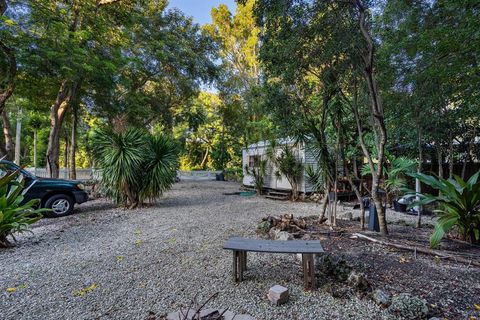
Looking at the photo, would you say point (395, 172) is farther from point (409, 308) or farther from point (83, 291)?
point (83, 291)

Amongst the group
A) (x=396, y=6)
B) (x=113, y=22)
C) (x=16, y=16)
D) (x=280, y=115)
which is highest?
(x=113, y=22)

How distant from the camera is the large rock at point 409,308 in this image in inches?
77.5

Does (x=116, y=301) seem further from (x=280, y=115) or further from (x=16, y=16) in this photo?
(x=16, y=16)

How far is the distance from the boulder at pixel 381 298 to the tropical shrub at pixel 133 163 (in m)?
5.71

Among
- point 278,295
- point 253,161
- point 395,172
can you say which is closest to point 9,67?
point 278,295

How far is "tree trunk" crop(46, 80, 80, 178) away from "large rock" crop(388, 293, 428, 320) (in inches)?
399

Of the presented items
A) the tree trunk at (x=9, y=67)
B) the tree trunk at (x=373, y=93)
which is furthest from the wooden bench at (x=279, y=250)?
the tree trunk at (x=9, y=67)

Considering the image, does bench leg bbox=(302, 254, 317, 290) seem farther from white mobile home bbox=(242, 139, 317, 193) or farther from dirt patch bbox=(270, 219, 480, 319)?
white mobile home bbox=(242, 139, 317, 193)

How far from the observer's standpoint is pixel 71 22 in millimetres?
7926

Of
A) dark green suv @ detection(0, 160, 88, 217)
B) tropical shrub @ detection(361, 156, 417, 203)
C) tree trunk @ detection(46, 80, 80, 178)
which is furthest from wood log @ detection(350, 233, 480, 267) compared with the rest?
tree trunk @ detection(46, 80, 80, 178)

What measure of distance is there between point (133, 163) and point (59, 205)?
1.92 metres

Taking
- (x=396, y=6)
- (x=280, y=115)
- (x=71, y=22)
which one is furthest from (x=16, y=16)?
(x=396, y=6)

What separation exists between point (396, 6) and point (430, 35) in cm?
104

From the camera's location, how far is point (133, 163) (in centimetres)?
649
